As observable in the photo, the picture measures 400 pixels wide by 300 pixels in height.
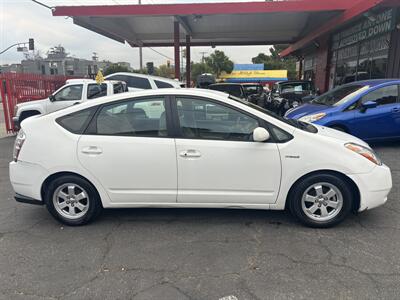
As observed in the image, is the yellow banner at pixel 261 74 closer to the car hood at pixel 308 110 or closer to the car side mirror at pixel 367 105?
the car hood at pixel 308 110

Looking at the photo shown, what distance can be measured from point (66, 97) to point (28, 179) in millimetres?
7436

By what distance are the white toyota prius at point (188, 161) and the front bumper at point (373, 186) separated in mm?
11

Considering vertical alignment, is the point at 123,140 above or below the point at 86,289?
above

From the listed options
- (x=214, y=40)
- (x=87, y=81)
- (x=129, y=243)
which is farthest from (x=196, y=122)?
(x=214, y=40)

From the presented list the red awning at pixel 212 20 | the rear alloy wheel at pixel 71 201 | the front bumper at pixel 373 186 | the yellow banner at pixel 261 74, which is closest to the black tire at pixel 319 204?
the front bumper at pixel 373 186

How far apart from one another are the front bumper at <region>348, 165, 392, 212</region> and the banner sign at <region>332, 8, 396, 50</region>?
9.84 metres

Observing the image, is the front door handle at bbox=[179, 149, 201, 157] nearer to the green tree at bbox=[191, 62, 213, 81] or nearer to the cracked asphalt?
the cracked asphalt

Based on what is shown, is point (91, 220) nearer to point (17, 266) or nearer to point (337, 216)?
point (17, 266)

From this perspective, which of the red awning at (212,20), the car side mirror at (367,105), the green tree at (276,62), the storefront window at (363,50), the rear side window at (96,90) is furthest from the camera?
the green tree at (276,62)

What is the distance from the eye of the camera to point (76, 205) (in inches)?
153

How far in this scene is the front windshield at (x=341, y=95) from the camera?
7.39 m

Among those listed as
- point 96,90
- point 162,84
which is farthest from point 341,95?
point 96,90

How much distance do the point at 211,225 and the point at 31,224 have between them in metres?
2.18

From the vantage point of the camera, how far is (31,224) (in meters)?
4.07
